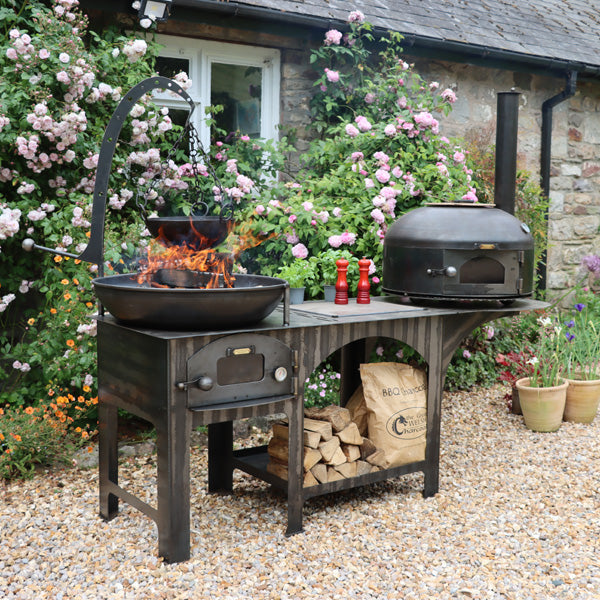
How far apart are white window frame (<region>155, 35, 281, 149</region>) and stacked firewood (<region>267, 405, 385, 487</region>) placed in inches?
129

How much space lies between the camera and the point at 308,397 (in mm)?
5598

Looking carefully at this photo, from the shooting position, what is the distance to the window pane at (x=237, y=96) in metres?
6.80

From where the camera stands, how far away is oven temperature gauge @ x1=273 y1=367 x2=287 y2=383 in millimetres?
3523

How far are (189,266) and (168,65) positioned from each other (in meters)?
3.48

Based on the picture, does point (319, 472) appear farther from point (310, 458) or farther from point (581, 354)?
point (581, 354)

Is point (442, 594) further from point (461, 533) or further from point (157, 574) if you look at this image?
point (157, 574)

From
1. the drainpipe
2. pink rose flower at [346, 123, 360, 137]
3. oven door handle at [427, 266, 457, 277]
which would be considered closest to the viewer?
oven door handle at [427, 266, 457, 277]

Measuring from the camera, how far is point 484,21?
8375 millimetres

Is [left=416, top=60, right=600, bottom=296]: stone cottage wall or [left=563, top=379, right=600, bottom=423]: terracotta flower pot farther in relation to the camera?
[left=416, top=60, right=600, bottom=296]: stone cottage wall

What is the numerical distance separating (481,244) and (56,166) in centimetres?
292

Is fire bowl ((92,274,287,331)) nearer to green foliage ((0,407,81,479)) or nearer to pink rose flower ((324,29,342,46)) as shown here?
green foliage ((0,407,81,479))

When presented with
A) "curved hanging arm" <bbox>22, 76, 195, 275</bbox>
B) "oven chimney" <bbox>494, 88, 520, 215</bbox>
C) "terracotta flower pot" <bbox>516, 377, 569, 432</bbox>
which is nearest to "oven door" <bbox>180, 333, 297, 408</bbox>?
"curved hanging arm" <bbox>22, 76, 195, 275</bbox>

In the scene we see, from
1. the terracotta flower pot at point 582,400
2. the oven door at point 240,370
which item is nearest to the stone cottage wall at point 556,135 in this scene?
the terracotta flower pot at point 582,400

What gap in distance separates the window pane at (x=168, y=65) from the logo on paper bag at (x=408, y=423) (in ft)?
12.0
